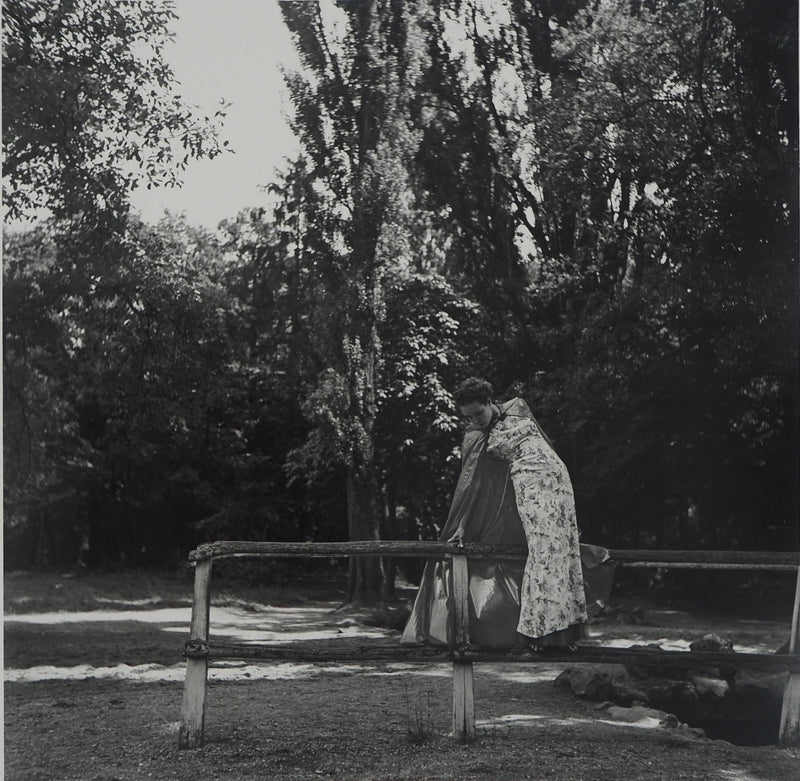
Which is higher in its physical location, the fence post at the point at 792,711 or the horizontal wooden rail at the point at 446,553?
the horizontal wooden rail at the point at 446,553

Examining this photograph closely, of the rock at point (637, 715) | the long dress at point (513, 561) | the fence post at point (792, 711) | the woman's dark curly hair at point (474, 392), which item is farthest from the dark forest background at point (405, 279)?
the woman's dark curly hair at point (474, 392)

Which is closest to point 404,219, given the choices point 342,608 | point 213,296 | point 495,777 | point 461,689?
point 213,296

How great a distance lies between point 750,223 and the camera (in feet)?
20.7

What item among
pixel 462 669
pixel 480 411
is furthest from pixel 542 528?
pixel 462 669

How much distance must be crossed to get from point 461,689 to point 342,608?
374 centimetres

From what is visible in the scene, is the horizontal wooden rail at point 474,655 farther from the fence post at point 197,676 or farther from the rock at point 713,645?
the rock at point 713,645

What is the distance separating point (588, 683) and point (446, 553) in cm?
194

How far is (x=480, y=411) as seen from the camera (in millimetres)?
4441

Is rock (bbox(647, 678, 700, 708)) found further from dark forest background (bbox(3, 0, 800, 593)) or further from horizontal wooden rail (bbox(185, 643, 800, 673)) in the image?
horizontal wooden rail (bbox(185, 643, 800, 673))

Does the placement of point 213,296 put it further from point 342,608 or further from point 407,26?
point 342,608

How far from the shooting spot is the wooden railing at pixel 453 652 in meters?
4.03

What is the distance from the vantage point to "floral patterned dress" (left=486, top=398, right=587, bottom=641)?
13.5 feet

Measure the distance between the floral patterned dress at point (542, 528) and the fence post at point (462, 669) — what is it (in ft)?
0.95

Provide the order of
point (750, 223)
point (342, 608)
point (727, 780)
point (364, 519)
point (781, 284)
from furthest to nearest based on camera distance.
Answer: point (342, 608) < point (364, 519) < point (750, 223) < point (781, 284) < point (727, 780)
